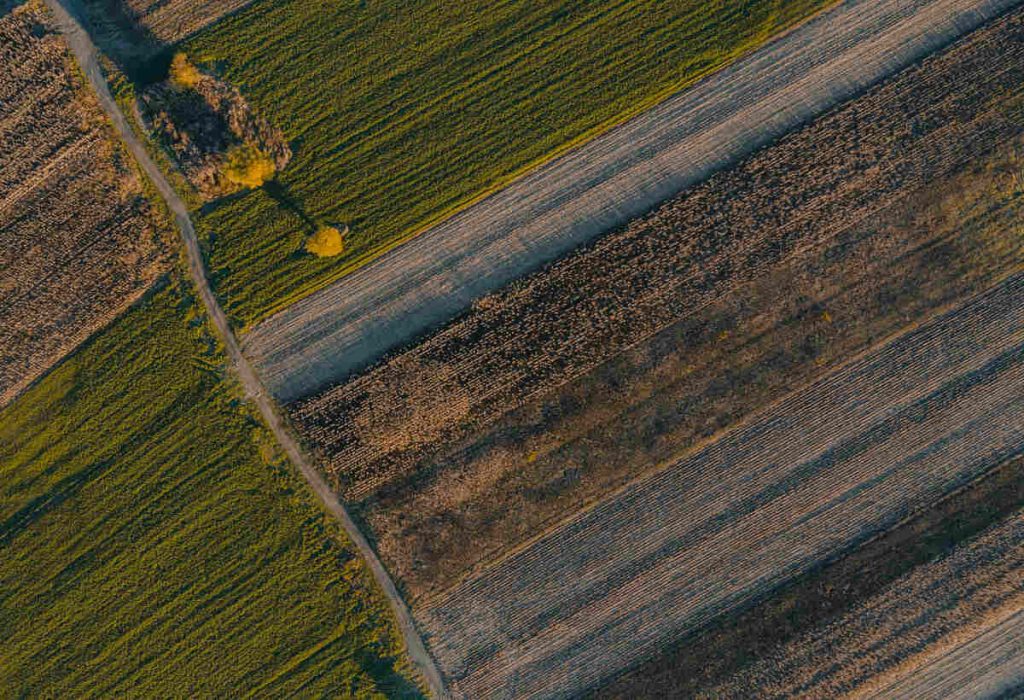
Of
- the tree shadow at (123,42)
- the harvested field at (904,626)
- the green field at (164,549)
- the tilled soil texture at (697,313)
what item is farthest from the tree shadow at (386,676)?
the tree shadow at (123,42)

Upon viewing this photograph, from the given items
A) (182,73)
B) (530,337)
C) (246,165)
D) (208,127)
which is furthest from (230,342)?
(530,337)

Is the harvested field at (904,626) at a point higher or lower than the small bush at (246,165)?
lower

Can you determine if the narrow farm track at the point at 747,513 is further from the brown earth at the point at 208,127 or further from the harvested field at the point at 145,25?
the harvested field at the point at 145,25

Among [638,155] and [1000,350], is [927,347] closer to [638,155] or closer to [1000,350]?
[1000,350]

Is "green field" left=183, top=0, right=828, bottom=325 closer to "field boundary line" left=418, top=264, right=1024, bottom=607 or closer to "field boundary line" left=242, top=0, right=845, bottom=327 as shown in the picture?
"field boundary line" left=242, top=0, right=845, bottom=327

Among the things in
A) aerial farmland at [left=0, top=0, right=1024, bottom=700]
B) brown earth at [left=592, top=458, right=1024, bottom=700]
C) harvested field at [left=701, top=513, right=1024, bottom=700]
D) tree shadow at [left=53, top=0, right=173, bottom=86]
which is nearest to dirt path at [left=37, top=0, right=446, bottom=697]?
aerial farmland at [left=0, top=0, right=1024, bottom=700]

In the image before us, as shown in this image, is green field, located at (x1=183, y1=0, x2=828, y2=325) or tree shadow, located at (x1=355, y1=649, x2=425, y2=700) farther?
tree shadow, located at (x1=355, y1=649, x2=425, y2=700)
